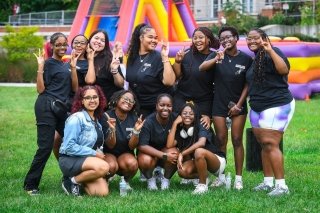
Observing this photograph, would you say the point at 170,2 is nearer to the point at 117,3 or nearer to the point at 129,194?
the point at 117,3

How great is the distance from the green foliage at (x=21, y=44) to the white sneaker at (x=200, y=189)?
25.3 meters

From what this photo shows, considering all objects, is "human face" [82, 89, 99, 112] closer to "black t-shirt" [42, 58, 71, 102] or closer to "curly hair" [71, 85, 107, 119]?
"curly hair" [71, 85, 107, 119]

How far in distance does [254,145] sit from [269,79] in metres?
2.13

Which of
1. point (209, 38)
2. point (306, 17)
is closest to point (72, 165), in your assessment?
point (209, 38)

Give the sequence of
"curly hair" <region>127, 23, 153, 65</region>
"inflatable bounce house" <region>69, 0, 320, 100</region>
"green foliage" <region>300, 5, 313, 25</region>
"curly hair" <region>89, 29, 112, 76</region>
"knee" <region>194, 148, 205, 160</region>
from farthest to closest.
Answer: "green foliage" <region>300, 5, 313, 25</region>, "inflatable bounce house" <region>69, 0, 320, 100</region>, "curly hair" <region>127, 23, 153, 65</region>, "curly hair" <region>89, 29, 112, 76</region>, "knee" <region>194, 148, 205, 160</region>

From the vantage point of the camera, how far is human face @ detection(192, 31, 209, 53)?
7.62 meters

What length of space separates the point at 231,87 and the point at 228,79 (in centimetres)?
10

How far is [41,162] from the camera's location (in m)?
7.42

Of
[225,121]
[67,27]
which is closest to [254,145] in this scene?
[225,121]

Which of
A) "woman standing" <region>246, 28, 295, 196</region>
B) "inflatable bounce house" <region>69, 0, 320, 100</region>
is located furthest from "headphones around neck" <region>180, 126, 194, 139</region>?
"inflatable bounce house" <region>69, 0, 320, 100</region>

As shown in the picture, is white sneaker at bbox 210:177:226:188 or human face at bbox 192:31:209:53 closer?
human face at bbox 192:31:209:53

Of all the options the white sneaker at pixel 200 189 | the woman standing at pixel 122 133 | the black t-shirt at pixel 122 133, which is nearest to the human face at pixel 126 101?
the woman standing at pixel 122 133

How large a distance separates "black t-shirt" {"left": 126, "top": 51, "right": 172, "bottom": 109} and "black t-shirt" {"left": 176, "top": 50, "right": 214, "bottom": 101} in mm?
187

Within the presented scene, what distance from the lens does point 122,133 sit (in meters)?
7.52
